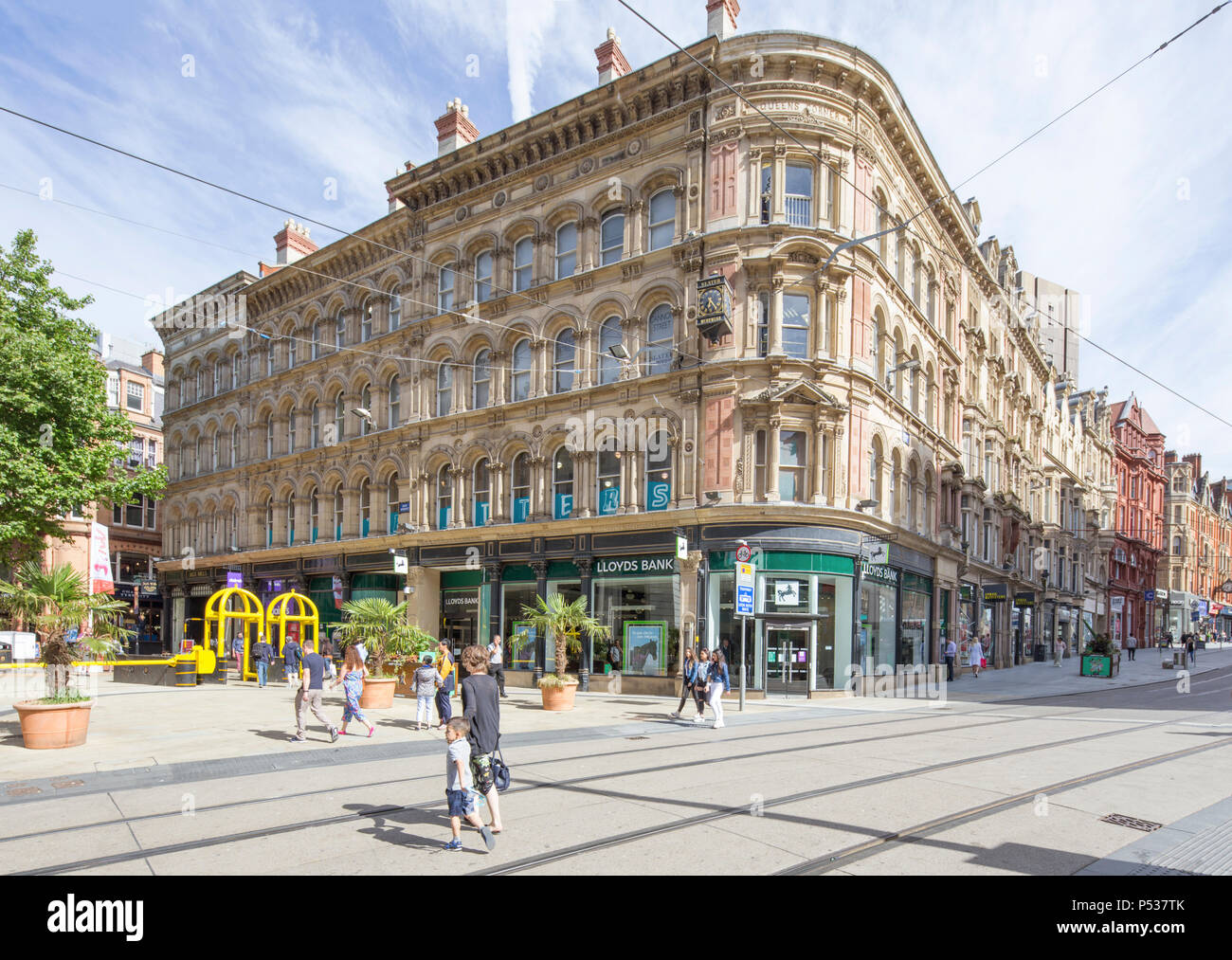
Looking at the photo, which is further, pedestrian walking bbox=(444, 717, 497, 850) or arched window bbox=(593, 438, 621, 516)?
arched window bbox=(593, 438, 621, 516)

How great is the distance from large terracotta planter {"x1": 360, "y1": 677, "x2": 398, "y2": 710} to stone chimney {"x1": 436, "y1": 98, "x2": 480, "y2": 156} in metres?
21.8

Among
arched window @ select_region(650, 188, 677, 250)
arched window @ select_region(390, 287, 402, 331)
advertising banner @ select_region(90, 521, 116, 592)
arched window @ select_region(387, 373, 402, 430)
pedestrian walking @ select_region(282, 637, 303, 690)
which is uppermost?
arched window @ select_region(650, 188, 677, 250)

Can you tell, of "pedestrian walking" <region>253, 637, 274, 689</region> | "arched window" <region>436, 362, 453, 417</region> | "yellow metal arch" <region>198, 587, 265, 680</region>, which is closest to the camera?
"pedestrian walking" <region>253, 637, 274, 689</region>

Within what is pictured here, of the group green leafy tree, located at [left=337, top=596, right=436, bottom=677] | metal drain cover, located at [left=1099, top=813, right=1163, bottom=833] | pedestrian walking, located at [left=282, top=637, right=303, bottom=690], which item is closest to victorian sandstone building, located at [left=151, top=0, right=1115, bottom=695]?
green leafy tree, located at [left=337, top=596, right=436, bottom=677]

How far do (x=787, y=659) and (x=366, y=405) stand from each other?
20768 millimetres

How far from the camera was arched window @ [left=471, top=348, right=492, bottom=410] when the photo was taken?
30.8 meters

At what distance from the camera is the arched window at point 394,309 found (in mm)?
34438

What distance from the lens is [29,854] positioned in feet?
24.0

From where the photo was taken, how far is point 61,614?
1398 centimetres

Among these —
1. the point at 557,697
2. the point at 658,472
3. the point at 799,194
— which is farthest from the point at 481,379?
the point at 557,697

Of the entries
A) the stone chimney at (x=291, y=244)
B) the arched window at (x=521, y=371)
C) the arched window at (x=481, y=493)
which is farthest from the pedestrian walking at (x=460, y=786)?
the stone chimney at (x=291, y=244)

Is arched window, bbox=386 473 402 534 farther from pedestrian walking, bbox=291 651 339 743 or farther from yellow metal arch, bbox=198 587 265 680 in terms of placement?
pedestrian walking, bbox=291 651 339 743

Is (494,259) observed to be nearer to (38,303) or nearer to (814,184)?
(814,184)
